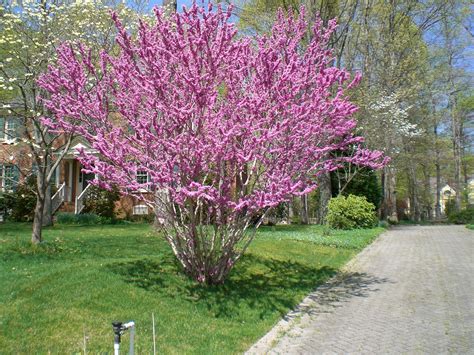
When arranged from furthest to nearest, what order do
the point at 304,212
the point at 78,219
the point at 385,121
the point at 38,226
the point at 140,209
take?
the point at 304,212, the point at 140,209, the point at 385,121, the point at 78,219, the point at 38,226

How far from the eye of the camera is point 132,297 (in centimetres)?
682

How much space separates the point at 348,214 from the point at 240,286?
1261 cm

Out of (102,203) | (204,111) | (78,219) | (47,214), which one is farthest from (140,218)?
(204,111)

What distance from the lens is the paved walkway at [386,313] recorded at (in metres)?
5.93

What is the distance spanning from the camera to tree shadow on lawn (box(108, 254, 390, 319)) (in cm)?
725

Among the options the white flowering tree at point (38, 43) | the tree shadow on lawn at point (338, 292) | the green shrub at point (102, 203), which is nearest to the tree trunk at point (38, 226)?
the white flowering tree at point (38, 43)

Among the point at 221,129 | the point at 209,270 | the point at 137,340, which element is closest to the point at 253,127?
the point at 221,129

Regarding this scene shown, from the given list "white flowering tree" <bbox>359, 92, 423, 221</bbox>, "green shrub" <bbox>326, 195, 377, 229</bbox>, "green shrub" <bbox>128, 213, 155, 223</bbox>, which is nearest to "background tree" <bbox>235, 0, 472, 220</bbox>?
"white flowering tree" <bbox>359, 92, 423, 221</bbox>

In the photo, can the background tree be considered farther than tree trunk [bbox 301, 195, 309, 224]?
No

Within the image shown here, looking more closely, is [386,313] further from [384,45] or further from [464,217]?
[464,217]

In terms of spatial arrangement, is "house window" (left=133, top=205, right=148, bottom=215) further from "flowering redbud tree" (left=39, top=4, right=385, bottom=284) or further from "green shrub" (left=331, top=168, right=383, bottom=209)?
"flowering redbud tree" (left=39, top=4, right=385, bottom=284)

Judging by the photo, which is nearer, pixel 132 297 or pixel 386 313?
pixel 132 297

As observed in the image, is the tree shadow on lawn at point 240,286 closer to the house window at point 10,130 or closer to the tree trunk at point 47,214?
the house window at point 10,130

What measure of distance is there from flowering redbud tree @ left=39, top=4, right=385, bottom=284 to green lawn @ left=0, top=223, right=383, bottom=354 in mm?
856
